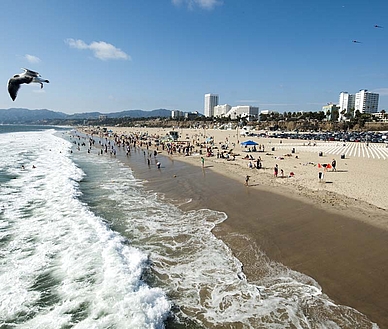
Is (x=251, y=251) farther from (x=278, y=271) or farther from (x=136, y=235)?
(x=136, y=235)

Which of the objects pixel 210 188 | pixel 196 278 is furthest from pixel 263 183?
pixel 196 278

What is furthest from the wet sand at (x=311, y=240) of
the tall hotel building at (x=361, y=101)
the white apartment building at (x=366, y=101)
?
the white apartment building at (x=366, y=101)

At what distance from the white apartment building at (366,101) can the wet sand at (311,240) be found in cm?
17019

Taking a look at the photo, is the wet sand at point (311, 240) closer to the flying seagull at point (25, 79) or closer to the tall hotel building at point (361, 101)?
the flying seagull at point (25, 79)

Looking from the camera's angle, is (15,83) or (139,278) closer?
(15,83)

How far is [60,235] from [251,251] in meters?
7.57

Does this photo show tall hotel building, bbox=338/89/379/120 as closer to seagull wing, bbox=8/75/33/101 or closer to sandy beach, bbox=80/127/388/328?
sandy beach, bbox=80/127/388/328

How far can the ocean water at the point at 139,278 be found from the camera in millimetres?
6109

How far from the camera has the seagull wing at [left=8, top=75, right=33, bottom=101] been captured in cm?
577

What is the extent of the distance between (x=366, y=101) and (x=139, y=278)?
19194 cm

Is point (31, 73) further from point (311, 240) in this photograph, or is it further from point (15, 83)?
point (311, 240)

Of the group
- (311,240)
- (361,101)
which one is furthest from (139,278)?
(361,101)

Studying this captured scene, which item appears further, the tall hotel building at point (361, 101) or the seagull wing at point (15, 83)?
the tall hotel building at point (361, 101)

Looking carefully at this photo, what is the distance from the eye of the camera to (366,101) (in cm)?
16138
